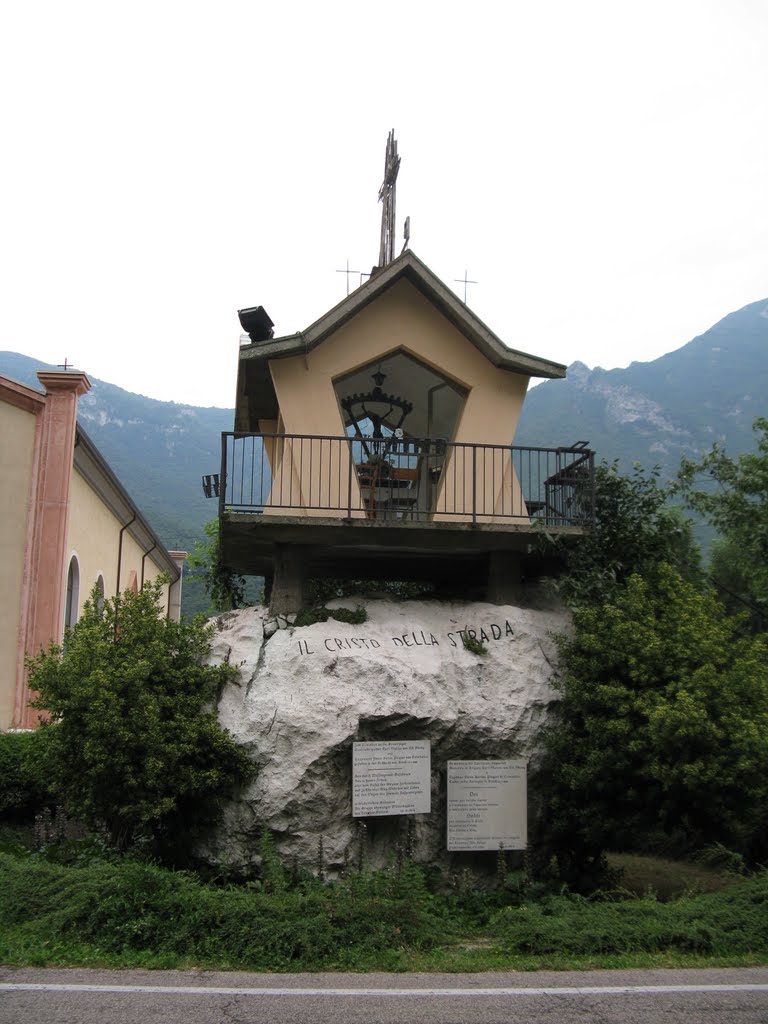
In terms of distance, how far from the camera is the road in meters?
6.67

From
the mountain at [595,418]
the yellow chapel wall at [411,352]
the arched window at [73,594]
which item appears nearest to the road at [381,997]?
the yellow chapel wall at [411,352]

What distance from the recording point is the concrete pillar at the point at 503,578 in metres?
13.8

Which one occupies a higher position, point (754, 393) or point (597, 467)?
point (754, 393)

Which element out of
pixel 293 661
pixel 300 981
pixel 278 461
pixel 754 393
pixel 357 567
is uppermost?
pixel 754 393

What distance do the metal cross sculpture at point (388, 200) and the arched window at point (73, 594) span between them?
11198 millimetres

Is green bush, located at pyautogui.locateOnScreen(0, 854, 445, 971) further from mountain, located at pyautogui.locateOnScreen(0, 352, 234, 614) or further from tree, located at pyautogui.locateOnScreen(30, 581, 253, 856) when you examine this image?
mountain, located at pyautogui.locateOnScreen(0, 352, 234, 614)

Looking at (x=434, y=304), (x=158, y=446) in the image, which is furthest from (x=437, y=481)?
(x=158, y=446)

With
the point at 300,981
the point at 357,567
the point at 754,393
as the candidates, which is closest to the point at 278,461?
the point at 357,567

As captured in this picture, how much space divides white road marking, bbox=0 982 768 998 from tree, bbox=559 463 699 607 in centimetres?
610

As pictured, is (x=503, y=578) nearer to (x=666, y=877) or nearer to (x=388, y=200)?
(x=666, y=877)

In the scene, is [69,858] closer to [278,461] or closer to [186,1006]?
[186,1006]

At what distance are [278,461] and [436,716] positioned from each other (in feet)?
15.0

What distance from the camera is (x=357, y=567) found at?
15336mm

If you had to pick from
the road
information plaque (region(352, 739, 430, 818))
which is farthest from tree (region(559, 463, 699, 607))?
the road
